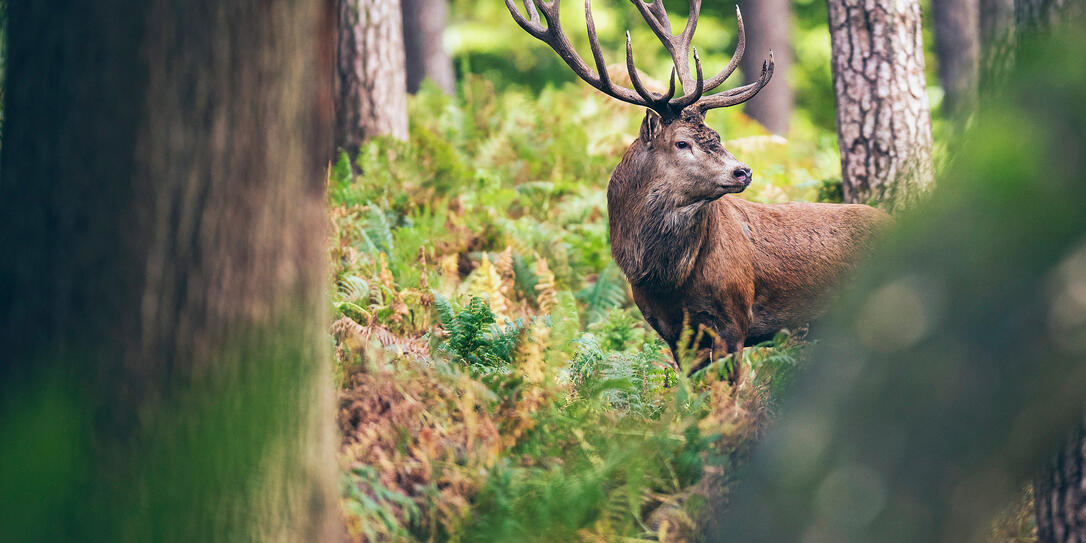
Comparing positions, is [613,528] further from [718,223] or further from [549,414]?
[718,223]

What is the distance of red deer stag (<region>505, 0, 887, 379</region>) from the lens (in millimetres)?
5844

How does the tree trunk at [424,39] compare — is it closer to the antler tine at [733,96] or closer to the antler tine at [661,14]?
the antler tine at [661,14]

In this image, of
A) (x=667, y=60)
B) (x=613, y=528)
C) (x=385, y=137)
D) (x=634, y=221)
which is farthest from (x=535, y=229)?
(x=667, y=60)

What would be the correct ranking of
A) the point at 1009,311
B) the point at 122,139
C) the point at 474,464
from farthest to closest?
1. the point at 474,464
2. the point at 122,139
3. the point at 1009,311

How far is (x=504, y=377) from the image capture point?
4387mm

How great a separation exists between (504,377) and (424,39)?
42.2ft

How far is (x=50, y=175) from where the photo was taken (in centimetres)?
267

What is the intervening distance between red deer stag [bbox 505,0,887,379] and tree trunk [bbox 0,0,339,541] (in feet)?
11.0

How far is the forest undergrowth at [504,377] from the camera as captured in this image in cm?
350

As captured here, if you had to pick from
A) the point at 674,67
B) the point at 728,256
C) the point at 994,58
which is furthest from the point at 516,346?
the point at 994,58

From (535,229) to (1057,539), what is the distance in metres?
5.69

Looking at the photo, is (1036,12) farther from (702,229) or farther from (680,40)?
(680,40)

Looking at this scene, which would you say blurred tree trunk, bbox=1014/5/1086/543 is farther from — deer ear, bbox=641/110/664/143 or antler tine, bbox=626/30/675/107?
deer ear, bbox=641/110/664/143

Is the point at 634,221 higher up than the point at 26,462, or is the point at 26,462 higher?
the point at 634,221
